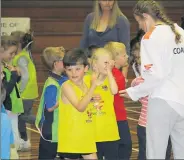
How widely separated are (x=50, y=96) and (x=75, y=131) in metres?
0.63

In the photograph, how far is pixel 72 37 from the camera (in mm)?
13516

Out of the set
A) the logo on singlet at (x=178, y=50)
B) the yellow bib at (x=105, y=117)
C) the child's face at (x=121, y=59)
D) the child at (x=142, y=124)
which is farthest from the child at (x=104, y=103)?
the logo on singlet at (x=178, y=50)

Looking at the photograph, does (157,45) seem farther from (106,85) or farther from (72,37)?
(72,37)

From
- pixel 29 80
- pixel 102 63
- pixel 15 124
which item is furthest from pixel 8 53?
pixel 29 80

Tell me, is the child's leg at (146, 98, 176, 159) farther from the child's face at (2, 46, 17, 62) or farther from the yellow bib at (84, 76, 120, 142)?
the child's face at (2, 46, 17, 62)

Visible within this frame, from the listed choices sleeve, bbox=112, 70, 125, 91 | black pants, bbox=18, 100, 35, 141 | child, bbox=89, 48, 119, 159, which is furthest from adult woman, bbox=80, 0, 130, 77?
black pants, bbox=18, 100, 35, 141

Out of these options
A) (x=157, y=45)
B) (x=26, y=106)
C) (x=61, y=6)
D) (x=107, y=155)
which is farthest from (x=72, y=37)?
(x=157, y=45)

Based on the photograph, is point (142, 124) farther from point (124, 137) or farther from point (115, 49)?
point (115, 49)

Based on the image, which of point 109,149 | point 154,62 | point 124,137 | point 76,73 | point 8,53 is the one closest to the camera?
point 154,62

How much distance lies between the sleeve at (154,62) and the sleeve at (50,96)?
1.13 metres

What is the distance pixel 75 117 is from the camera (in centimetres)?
410

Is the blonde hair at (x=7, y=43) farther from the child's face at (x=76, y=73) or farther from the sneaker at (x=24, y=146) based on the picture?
the sneaker at (x=24, y=146)

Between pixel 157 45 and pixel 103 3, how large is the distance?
189cm

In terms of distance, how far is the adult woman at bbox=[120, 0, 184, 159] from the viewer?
11.9ft
